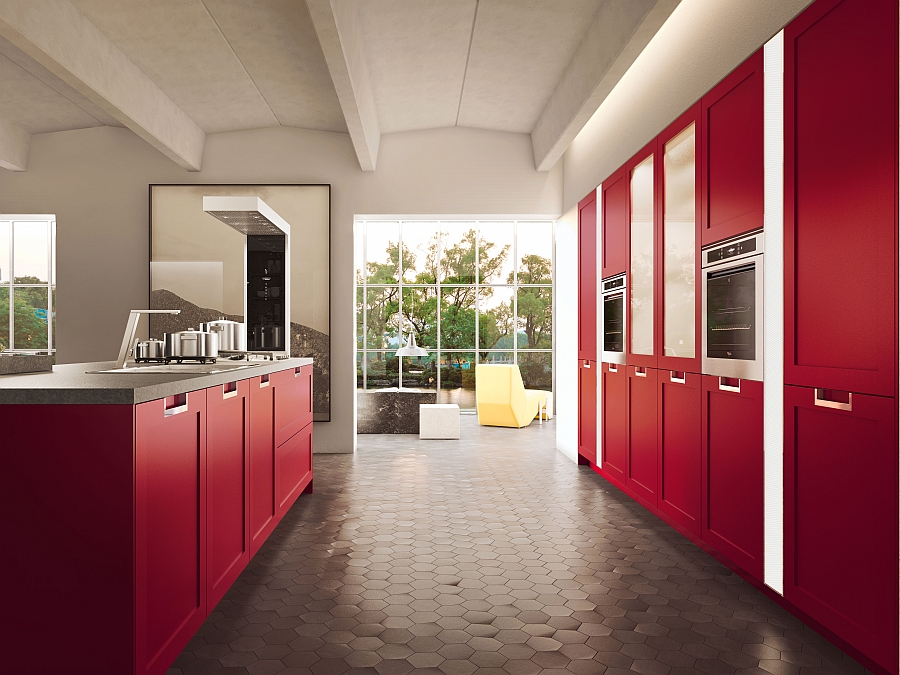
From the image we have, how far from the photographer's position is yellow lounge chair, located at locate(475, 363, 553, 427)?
8.49 metres

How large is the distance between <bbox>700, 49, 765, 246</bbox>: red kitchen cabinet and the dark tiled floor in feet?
5.58

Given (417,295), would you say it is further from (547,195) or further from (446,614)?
(446,614)

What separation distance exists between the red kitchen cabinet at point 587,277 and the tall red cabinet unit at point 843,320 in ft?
9.58

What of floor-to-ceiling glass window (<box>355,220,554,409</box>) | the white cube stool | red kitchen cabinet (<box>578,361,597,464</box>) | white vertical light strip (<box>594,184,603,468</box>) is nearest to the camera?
white vertical light strip (<box>594,184,603,468</box>)

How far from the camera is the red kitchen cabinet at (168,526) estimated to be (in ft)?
5.63

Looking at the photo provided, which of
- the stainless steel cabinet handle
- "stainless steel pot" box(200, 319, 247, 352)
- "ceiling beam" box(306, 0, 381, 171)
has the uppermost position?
"ceiling beam" box(306, 0, 381, 171)

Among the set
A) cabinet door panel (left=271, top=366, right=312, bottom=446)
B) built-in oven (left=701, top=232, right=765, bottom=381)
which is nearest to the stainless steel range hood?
cabinet door panel (left=271, top=366, right=312, bottom=446)

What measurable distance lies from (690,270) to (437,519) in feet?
7.24

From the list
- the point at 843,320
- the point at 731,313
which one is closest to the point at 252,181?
the point at 731,313

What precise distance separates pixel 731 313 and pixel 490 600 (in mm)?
1766

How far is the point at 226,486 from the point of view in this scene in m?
2.53

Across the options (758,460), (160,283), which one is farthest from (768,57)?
(160,283)

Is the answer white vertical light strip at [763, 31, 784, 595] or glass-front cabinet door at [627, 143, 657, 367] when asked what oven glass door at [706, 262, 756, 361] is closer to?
white vertical light strip at [763, 31, 784, 595]

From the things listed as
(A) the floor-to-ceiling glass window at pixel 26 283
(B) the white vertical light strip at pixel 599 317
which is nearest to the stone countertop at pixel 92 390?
(B) the white vertical light strip at pixel 599 317
